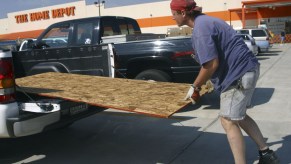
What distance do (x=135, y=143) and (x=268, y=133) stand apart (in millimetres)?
1993

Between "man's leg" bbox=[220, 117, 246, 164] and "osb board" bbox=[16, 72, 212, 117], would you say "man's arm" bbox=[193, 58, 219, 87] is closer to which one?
"osb board" bbox=[16, 72, 212, 117]

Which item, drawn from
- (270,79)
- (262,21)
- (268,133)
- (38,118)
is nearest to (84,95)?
(38,118)

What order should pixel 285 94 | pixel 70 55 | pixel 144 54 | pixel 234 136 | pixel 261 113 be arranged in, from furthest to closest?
pixel 285 94, pixel 144 54, pixel 261 113, pixel 70 55, pixel 234 136

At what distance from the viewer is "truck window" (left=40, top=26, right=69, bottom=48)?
7.62 m

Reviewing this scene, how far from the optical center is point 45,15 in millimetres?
52281

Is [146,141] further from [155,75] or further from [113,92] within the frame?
[155,75]

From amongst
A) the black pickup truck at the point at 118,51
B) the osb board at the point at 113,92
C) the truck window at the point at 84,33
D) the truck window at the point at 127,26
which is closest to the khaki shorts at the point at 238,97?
the osb board at the point at 113,92

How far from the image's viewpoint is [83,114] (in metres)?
4.99

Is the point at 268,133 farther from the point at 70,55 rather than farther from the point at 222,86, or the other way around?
the point at 70,55

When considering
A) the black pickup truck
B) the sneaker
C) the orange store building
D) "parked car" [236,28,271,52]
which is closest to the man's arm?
the sneaker

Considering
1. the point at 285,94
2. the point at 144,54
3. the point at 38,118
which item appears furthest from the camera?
the point at 285,94

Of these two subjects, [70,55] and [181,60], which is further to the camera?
[181,60]

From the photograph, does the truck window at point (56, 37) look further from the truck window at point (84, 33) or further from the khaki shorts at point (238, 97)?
the khaki shorts at point (238, 97)

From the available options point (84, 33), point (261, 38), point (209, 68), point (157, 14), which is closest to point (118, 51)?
point (84, 33)
